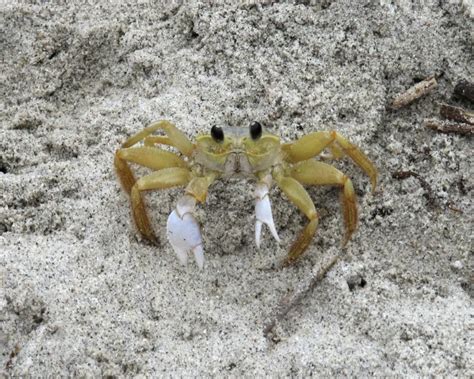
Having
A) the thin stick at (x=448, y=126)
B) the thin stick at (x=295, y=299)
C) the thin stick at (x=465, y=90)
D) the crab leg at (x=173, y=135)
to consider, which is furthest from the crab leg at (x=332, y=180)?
the thin stick at (x=465, y=90)

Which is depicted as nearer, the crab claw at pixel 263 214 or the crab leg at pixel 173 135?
the crab claw at pixel 263 214

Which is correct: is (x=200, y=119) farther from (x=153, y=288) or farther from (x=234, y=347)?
(x=234, y=347)

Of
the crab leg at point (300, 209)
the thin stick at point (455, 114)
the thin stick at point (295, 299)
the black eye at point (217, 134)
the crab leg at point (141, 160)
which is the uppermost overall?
the black eye at point (217, 134)

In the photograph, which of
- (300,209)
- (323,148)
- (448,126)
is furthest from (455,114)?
(300,209)

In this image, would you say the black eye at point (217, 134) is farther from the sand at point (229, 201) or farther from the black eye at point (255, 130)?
the sand at point (229, 201)

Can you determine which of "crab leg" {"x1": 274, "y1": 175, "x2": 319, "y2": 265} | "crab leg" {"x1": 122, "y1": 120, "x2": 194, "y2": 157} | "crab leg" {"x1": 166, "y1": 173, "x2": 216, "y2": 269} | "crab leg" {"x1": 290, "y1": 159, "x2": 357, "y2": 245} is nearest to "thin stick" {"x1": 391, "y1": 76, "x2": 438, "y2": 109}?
"crab leg" {"x1": 290, "y1": 159, "x2": 357, "y2": 245}

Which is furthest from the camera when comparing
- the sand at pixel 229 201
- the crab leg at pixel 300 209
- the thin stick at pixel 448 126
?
the thin stick at pixel 448 126

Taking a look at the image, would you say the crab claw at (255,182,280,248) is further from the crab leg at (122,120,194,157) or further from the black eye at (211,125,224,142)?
the crab leg at (122,120,194,157)
